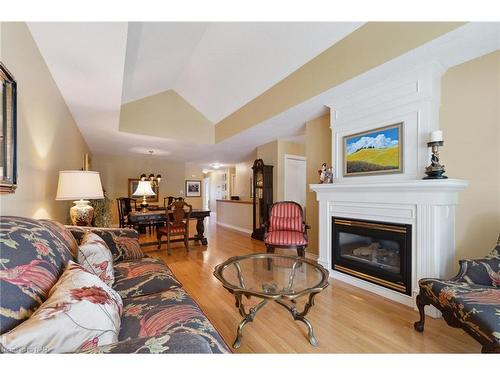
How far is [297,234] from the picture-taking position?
314cm

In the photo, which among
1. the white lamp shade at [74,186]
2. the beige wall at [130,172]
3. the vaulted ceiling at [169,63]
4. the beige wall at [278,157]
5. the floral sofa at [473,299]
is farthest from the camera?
the beige wall at [130,172]

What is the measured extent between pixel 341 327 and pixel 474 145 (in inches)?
78.0

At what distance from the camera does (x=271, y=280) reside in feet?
6.05

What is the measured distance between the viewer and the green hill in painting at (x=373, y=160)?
232 cm

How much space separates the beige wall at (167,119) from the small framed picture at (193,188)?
4719 mm

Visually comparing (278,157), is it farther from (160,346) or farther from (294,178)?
(160,346)

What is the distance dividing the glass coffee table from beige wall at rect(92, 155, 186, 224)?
606cm

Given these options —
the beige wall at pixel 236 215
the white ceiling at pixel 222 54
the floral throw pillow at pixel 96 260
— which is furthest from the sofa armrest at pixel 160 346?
the beige wall at pixel 236 215

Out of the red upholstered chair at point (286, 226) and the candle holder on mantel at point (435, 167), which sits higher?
the candle holder on mantel at point (435, 167)

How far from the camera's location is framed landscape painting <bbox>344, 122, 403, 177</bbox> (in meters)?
2.28

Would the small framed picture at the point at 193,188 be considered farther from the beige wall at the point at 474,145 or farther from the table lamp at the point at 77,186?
the beige wall at the point at 474,145
